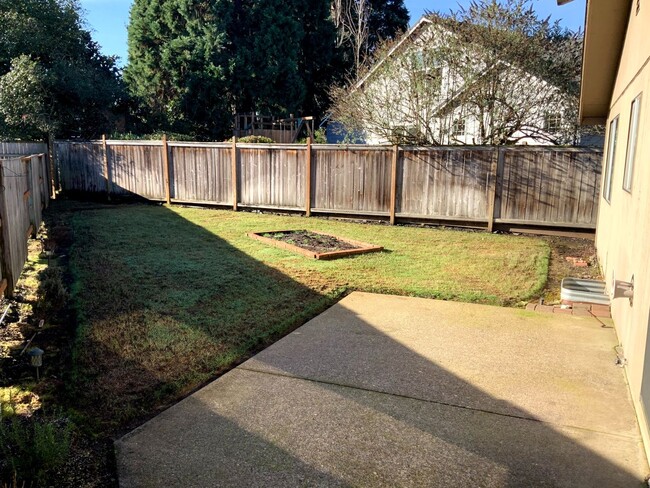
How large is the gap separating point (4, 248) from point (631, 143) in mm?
6217

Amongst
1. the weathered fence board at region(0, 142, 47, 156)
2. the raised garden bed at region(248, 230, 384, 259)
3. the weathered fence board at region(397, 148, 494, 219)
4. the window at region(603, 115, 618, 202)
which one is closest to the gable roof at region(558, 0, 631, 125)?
the window at region(603, 115, 618, 202)

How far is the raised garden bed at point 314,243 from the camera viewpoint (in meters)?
8.50

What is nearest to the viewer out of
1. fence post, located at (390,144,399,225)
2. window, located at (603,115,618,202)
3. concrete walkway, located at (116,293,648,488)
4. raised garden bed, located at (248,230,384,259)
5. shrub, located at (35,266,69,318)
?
concrete walkway, located at (116,293,648,488)

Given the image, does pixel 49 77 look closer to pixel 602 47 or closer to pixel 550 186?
pixel 550 186

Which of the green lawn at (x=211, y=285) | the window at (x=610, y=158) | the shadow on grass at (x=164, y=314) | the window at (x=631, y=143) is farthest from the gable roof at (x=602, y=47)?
the shadow on grass at (x=164, y=314)

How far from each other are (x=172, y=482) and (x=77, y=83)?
21.1m

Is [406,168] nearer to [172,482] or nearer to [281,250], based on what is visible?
[281,250]

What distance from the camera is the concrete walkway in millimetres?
2754

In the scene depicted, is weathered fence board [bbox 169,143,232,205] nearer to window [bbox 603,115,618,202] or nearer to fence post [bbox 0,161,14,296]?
window [bbox 603,115,618,202]

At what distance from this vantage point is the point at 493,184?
11.3m

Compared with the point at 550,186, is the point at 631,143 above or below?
above

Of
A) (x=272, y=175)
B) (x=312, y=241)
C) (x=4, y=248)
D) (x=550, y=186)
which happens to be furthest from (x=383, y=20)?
(x=4, y=248)

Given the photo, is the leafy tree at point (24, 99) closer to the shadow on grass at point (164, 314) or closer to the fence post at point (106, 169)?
the fence post at point (106, 169)

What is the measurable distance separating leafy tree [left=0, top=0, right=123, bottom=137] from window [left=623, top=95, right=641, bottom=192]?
19131 mm
